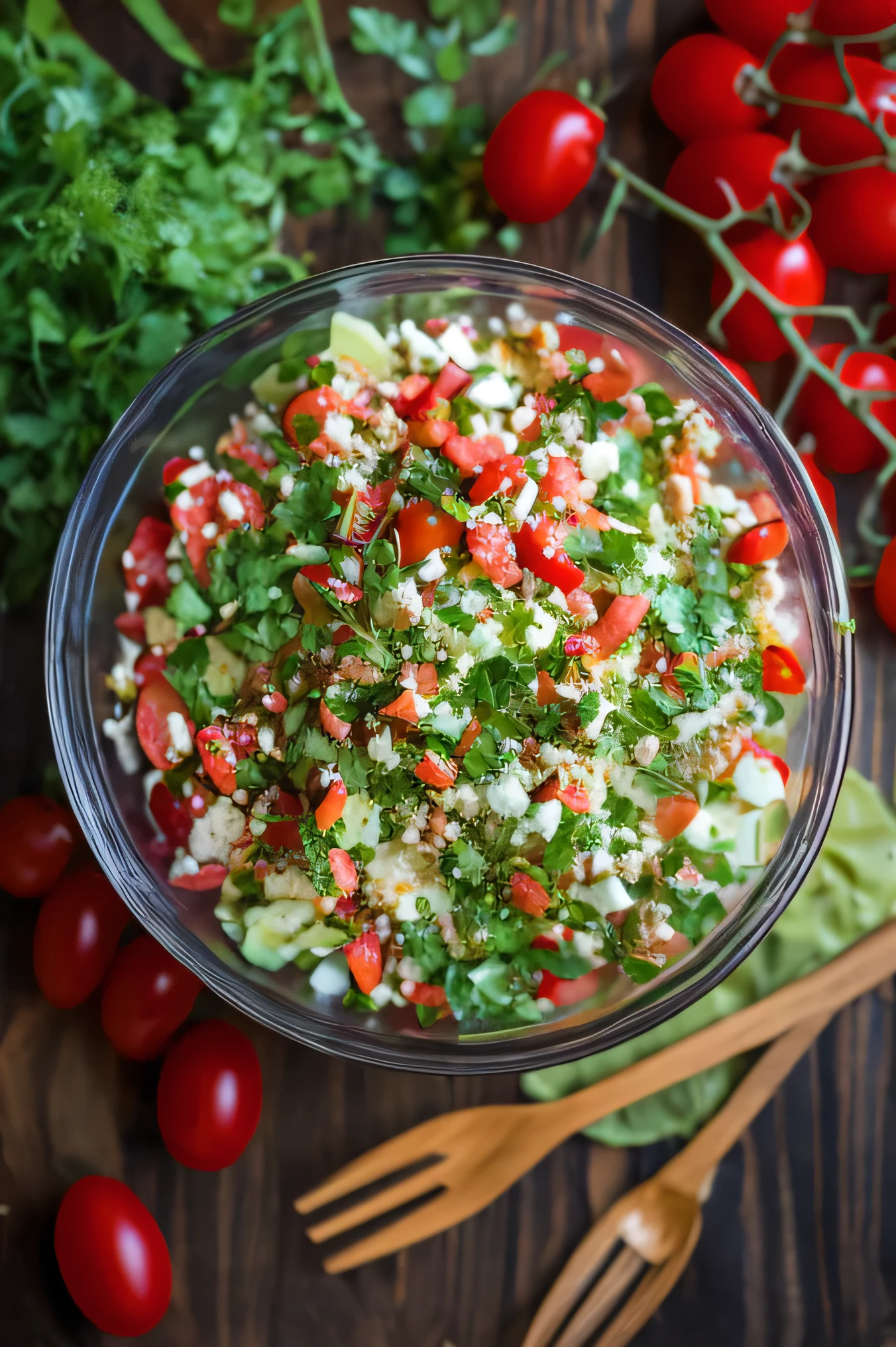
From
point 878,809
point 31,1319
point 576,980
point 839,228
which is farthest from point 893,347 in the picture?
point 31,1319

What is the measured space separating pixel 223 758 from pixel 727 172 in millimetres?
982

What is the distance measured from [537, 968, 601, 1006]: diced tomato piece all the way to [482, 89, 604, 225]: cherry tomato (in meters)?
0.97

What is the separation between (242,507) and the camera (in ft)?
3.72

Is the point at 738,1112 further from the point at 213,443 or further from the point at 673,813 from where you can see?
the point at 213,443

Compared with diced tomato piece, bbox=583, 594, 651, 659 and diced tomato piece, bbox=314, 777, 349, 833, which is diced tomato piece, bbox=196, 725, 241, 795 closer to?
diced tomato piece, bbox=314, 777, 349, 833

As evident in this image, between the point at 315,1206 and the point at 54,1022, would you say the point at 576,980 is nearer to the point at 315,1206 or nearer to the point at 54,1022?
the point at 315,1206

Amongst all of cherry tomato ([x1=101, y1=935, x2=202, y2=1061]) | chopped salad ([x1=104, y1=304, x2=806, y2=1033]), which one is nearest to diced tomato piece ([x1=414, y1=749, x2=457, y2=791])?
chopped salad ([x1=104, y1=304, x2=806, y2=1033])

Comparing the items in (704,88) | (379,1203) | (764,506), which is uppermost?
(704,88)

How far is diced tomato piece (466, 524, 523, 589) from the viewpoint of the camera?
93 cm

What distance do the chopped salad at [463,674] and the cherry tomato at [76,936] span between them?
0.12m

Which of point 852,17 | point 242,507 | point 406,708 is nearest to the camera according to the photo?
point 406,708

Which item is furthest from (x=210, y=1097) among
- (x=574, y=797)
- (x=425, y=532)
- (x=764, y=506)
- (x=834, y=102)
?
(x=834, y=102)

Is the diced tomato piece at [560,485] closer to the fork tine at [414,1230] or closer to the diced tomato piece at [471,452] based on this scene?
the diced tomato piece at [471,452]

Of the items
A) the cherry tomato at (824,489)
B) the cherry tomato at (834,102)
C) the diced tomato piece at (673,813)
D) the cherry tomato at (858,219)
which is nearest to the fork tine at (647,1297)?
the diced tomato piece at (673,813)
